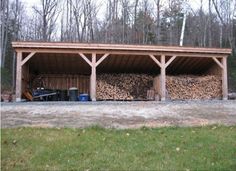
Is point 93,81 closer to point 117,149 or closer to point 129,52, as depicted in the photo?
point 129,52

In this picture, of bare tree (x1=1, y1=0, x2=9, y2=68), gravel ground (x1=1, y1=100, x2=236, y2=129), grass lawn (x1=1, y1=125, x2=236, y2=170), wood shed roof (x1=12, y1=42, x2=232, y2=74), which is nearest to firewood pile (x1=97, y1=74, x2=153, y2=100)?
wood shed roof (x1=12, y1=42, x2=232, y2=74)

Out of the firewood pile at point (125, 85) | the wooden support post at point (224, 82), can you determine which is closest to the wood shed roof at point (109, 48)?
the wooden support post at point (224, 82)

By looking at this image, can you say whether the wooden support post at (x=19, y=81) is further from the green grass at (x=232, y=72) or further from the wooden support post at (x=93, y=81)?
the green grass at (x=232, y=72)

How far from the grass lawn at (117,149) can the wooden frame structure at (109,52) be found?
9.48 meters

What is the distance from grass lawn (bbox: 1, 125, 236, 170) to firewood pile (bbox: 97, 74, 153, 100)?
11981 millimetres

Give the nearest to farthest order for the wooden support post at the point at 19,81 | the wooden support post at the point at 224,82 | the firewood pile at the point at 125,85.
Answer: the wooden support post at the point at 19,81 → the wooden support post at the point at 224,82 → the firewood pile at the point at 125,85

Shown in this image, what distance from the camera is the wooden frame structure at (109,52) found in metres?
16.4

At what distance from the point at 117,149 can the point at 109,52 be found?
11.7 m

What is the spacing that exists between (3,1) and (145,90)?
1859 centimetres

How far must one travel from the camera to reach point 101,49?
56.0ft

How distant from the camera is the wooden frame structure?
53.9 feet

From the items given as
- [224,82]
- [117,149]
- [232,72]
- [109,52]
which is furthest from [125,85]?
[117,149]

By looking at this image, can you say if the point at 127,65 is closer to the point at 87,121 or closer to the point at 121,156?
the point at 87,121

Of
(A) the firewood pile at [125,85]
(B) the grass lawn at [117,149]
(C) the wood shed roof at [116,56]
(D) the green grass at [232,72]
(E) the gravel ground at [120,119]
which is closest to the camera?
(B) the grass lawn at [117,149]
